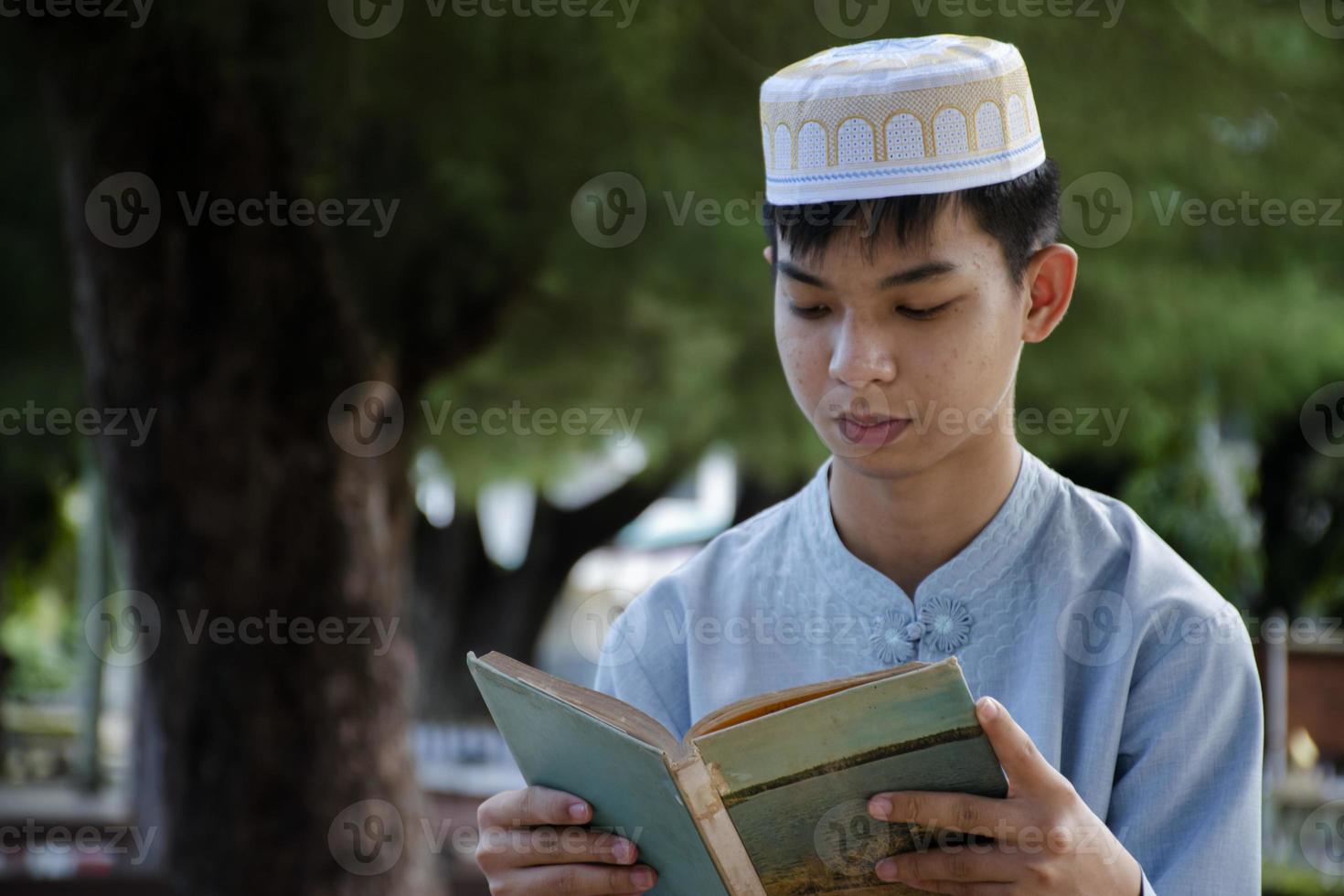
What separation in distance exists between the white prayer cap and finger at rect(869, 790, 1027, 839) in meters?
0.56

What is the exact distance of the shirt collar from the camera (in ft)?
5.00

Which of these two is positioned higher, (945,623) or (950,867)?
(945,623)

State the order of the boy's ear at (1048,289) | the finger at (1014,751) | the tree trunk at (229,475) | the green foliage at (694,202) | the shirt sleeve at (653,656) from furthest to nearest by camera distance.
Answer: the tree trunk at (229,475), the green foliage at (694,202), the shirt sleeve at (653,656), the boy's ear at (1048,289), the finger at (1014,751)

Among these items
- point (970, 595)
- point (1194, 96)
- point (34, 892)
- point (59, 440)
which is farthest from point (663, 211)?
point (59, 440)

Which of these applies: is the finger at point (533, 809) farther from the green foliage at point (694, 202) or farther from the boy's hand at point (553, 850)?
the green foliage at point (694, 202)

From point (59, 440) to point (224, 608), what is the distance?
18.6ft

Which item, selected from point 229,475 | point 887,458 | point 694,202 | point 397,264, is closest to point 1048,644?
point 887,458

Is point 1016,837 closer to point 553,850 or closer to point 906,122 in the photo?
point 553,850

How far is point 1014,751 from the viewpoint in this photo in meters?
1.15

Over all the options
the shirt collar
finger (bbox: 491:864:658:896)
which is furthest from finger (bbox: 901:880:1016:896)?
the shirt collar

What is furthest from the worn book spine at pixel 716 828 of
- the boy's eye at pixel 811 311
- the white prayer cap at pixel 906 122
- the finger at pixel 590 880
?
the white prayer cap at pixel 906 122

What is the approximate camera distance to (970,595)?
1.52 meters

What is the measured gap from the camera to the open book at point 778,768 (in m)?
1.17

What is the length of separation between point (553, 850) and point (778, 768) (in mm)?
274
